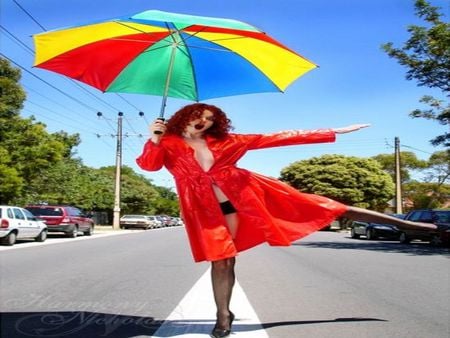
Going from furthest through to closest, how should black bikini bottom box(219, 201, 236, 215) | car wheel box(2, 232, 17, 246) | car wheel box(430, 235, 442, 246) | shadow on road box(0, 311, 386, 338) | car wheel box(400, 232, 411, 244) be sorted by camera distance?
car wheel box(400, 232, 411, 244) → car wheel box(430, 235, 442, 246) → car wheel box(2, 232, 17, 246) → shadow on road box(0, 311, 386, 338) → black bikini bottom box(219, 201, 236, 215)

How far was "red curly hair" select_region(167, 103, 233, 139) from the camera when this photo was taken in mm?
4613

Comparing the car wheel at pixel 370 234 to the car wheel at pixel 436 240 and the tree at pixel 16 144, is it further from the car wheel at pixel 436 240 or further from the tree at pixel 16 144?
the tree at pixel 16 144

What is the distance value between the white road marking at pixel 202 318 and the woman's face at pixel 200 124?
73.5 inches

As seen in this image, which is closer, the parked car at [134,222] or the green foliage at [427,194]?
the parked car at [134,222]

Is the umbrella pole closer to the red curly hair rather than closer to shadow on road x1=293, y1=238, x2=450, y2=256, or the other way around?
the red curly hair

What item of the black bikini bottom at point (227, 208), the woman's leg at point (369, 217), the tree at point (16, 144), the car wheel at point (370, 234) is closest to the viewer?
the black bikini bottom at point (227, 208)

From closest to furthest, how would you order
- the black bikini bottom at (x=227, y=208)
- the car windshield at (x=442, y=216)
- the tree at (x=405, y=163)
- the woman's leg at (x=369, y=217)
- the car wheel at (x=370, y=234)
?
the black bikini bottom at (x=227, y=208), the woman's leg at (x=369, y=217), the car windshield at (x=442, y=216), the car wheel at (x=370, y=234), the tree at (x=405, y=163)

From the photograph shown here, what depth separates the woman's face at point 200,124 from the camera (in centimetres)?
459

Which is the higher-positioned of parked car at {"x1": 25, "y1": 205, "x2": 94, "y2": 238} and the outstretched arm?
the outstretched arm

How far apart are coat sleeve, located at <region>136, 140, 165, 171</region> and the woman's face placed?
0.31 metres

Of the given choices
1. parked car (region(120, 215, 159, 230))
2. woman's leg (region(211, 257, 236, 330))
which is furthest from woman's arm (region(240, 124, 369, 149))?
parked car (region(120, 215, 159, 230))

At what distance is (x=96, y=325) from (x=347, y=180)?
51.8 meters

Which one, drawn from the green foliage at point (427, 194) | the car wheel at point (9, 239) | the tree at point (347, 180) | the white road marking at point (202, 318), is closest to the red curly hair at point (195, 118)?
the white road marking at point (202, 318)

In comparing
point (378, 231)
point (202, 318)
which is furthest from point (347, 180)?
point (202, 318)
